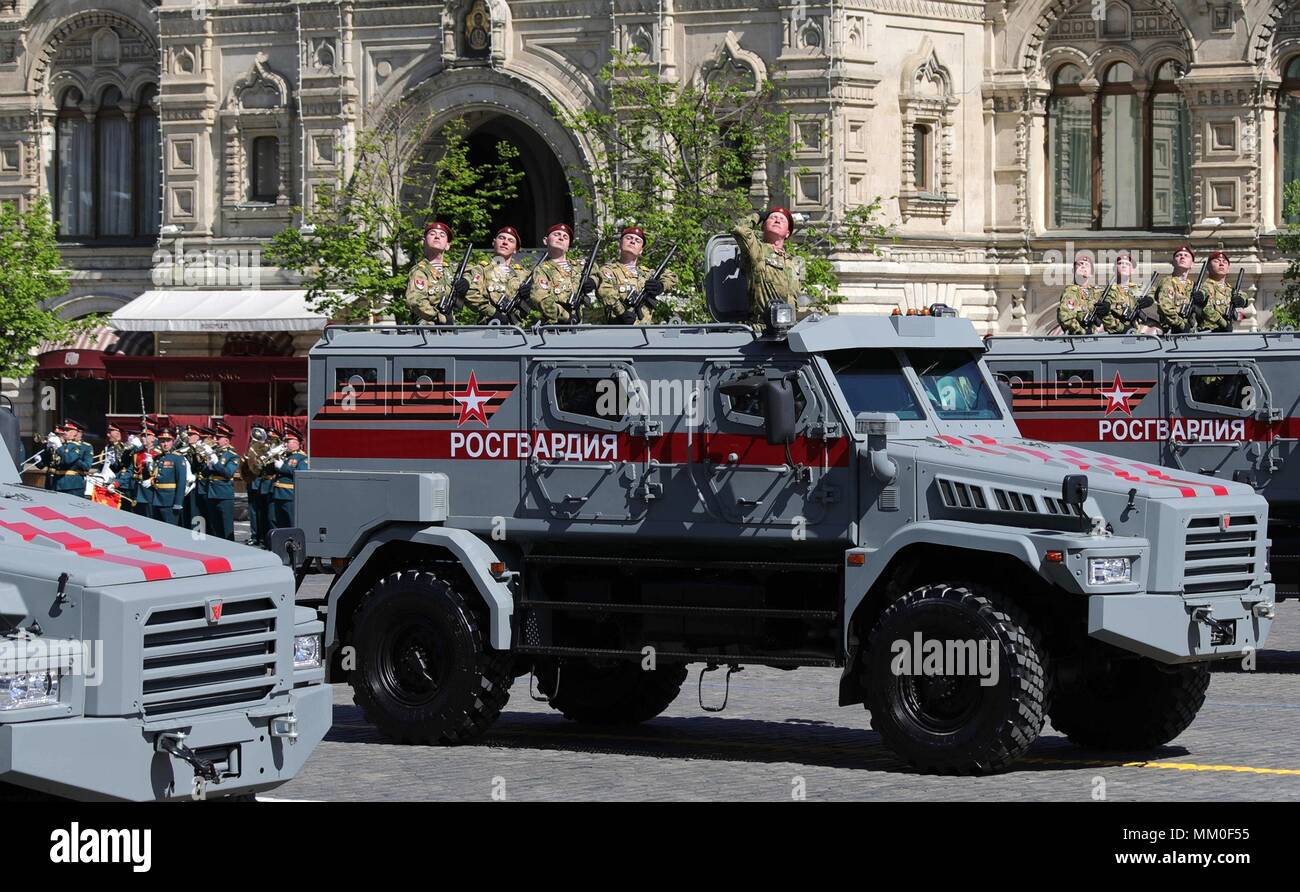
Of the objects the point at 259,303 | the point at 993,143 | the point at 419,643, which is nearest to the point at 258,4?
the point at 259,303

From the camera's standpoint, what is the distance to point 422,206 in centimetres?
4494

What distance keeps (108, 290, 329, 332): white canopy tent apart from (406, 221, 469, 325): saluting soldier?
26797 millimetres

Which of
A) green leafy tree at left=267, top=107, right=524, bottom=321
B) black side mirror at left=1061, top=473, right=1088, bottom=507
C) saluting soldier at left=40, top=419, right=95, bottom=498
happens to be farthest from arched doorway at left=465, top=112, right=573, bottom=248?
black side mirror at left=1061, top=473, right=1088, bottom=507

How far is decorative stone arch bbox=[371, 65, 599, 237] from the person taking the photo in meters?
42.7

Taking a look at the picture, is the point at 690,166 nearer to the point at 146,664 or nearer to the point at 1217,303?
the point at 1217,303

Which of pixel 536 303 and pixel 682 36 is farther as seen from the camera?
pixel 682 36

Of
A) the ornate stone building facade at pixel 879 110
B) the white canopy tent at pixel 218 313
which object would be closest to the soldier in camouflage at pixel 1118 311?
the ornate stone building facade at pixel 879 110

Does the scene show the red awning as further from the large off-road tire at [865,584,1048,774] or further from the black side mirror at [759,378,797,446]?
the large off-road tire at [865,584,1048,774]

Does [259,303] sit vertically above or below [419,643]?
above

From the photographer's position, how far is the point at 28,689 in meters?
10.0

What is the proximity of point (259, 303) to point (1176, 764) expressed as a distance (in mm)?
33222

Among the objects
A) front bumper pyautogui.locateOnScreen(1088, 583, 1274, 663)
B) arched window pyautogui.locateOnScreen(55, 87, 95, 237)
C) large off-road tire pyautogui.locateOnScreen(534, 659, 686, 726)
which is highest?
arched window pyautogui.locateOnScreen(55, 87, 95, 237)

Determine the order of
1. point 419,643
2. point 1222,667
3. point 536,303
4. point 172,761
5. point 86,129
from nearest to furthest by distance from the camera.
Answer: point 172,761, point 419,643, point 536,303, point 1222,667, point 86,129

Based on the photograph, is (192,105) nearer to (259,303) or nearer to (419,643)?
(259,303)
